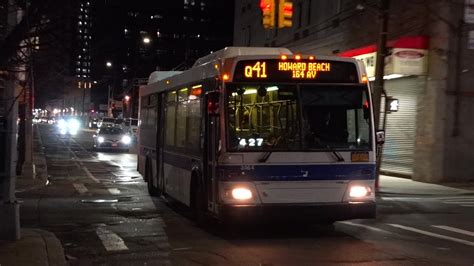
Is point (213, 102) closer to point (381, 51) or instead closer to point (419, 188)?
point (381, 51)

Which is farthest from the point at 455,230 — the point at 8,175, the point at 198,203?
the point at 8,175

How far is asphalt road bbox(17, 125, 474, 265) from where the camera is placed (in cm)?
912

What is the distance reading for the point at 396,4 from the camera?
2491cm

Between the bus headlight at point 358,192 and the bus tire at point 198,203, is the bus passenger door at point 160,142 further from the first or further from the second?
the bus headlight at point 358,192

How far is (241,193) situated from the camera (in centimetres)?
1023

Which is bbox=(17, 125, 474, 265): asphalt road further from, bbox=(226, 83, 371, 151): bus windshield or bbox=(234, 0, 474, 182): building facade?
bbox=(234, 0, 474, 182): building facade

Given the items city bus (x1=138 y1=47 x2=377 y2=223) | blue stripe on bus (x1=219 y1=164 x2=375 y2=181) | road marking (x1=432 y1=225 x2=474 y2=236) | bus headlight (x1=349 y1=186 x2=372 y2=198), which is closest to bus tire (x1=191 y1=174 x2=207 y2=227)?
city bus (x1=138 y1=47 x2=377 y2=223)

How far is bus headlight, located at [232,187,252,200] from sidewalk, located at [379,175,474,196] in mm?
9734

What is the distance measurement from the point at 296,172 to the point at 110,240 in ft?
10.5

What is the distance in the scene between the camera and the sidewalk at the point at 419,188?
1933cm

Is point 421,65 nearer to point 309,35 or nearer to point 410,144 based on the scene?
point 410,144

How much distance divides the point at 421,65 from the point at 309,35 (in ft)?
44.0

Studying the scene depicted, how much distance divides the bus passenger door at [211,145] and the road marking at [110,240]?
1.57 meters

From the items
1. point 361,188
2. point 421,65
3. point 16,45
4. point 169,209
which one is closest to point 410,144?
point 421,65
